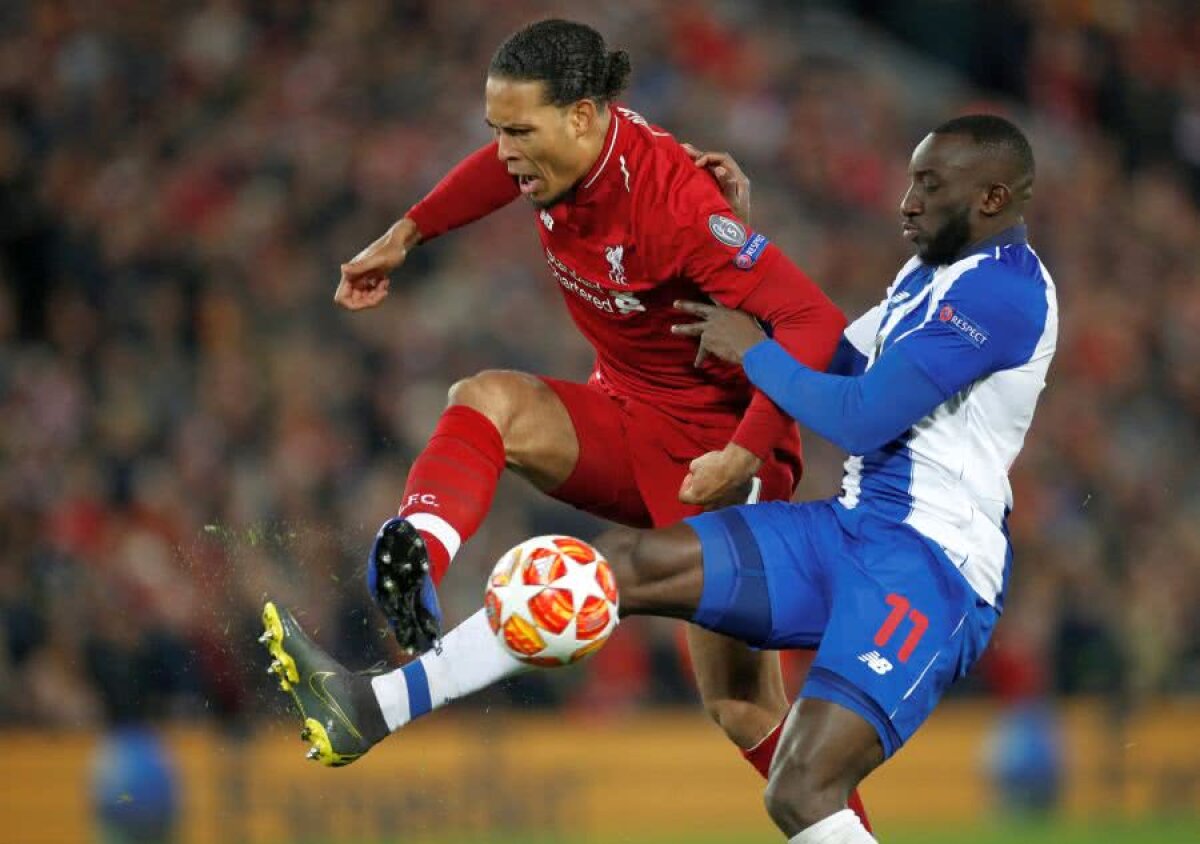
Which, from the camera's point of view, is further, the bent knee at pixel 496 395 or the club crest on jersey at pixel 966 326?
the bent knee at pixel 496 395

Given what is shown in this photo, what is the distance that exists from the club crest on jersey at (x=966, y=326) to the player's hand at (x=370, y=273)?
5.83ft

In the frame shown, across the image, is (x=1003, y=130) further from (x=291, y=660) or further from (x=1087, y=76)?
(x=1087, y=76)

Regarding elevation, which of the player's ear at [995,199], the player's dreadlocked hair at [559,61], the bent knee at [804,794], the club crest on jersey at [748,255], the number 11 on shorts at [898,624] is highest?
the player's dreadlocked hair at [559,61]

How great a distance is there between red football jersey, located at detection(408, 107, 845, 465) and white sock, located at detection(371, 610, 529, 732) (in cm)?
95

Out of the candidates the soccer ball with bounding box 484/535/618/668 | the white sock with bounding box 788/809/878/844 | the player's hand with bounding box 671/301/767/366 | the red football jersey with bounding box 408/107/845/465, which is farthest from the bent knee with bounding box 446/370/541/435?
the white sock with bounding box 788/809/878/844

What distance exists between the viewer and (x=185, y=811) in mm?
10219

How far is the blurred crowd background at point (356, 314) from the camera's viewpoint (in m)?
10.0

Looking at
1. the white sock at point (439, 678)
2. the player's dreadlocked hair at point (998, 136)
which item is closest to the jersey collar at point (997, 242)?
the player's dreadlocked hair at point (998, 136)

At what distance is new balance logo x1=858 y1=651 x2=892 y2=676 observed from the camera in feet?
16.0

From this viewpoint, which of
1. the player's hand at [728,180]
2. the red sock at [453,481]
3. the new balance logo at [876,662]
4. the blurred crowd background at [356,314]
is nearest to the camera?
the new balance logo at [876,662]

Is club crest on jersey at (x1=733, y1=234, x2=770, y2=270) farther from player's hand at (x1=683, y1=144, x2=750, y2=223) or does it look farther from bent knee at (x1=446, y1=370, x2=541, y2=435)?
bent knee at (x1=446, y1=370, x2=541, y2=435)

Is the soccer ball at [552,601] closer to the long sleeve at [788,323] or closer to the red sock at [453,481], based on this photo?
the red sock at [453,481]

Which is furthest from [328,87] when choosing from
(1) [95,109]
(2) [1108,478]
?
(2) [1108,478]

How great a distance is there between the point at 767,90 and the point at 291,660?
1013cm
